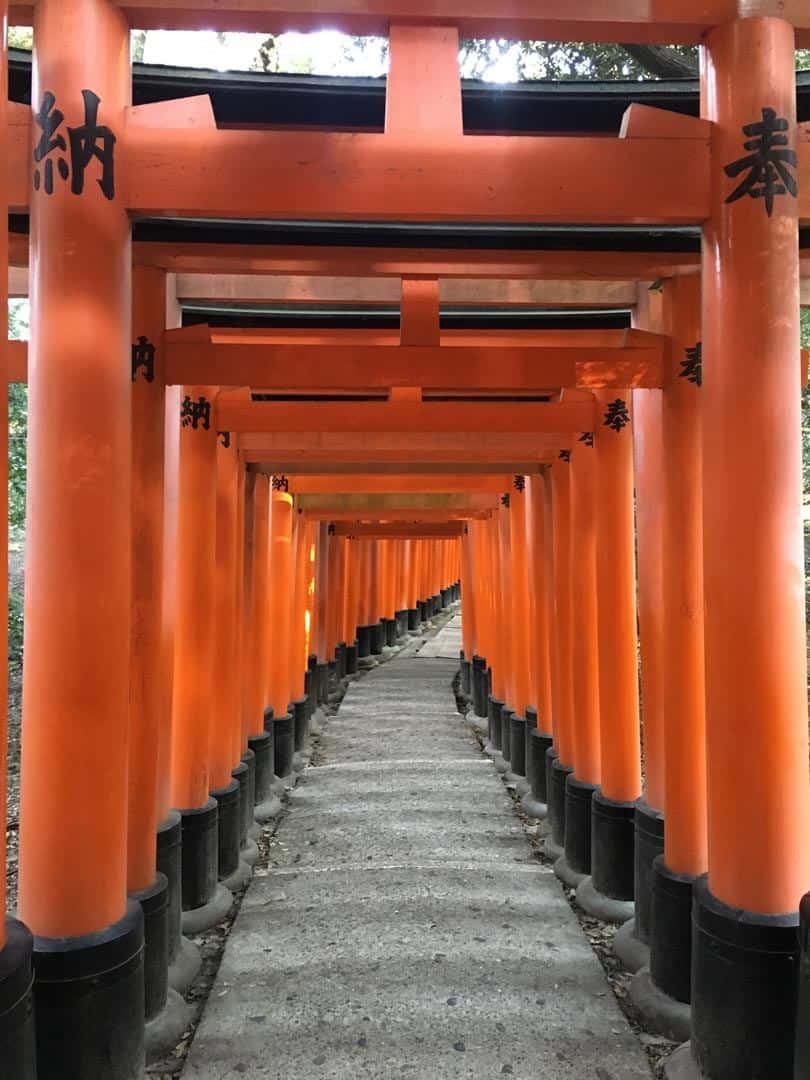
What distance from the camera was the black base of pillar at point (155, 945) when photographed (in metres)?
3.77

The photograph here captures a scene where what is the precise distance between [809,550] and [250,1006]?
14.3m

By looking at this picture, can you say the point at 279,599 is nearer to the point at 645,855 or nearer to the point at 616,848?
the point at 616,848

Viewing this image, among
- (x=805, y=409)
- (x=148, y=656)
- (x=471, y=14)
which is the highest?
(x=805, y=409)

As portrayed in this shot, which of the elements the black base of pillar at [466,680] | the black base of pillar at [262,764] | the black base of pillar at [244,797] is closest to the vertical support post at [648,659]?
the black base of pillar at [244,797]

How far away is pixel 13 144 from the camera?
3.06 metres

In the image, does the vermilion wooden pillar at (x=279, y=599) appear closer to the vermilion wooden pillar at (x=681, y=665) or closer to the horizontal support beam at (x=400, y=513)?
the horizontal support beam at (x=400, y=513)

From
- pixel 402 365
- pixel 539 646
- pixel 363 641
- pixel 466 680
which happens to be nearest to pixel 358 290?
pixel 402 365

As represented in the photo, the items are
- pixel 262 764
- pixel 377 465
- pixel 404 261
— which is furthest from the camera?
pixel 262 764

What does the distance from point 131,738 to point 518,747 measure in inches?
243

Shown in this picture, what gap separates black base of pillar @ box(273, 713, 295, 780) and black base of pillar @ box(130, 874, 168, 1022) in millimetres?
5332

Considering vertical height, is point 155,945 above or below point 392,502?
below

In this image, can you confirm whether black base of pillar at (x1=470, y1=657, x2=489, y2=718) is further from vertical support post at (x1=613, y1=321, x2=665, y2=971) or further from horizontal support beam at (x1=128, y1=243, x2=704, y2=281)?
horizontal support beam at (x1=128, y1=243, x2=704, y2=281)

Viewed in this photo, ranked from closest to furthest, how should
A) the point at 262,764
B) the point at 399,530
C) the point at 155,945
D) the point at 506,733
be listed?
1. the point at 155,945
2. the point at 262,764
3. the point at 506,733
4. the point at 399,530

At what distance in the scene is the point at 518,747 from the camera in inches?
370
